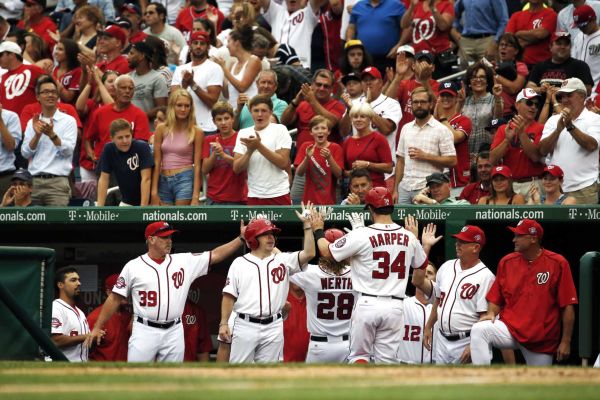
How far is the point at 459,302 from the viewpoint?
10.1 m

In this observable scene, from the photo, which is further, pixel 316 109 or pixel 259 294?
pixel 316 109

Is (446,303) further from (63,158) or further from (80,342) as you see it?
(63,158)

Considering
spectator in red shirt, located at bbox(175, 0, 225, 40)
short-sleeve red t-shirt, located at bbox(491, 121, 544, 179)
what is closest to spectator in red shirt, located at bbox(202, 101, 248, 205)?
short-sleeve red t-shirt, located at bbox(491, 121, 544, 179)

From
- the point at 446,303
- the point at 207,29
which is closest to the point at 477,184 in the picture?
the point at 446,303

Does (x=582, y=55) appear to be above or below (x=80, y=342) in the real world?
above

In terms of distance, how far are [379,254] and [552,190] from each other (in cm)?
213

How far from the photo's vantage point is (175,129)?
1173cm

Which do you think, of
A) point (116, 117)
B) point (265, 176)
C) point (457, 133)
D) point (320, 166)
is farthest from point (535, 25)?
point (116, 117)

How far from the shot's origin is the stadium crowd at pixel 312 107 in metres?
11.3

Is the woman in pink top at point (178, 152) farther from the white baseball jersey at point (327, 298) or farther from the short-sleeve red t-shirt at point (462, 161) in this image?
the short-sleeve red t-shirt at point (462, 161)

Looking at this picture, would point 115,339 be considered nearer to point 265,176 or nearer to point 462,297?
point 265,176

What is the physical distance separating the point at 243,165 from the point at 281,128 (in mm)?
539

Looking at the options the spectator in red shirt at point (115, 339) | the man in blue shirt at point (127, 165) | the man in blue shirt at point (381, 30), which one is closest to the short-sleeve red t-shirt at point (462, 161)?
the man in blue shirt at point (381, 30)

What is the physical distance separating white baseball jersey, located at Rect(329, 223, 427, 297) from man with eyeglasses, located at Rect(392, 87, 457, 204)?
72.2 inches
